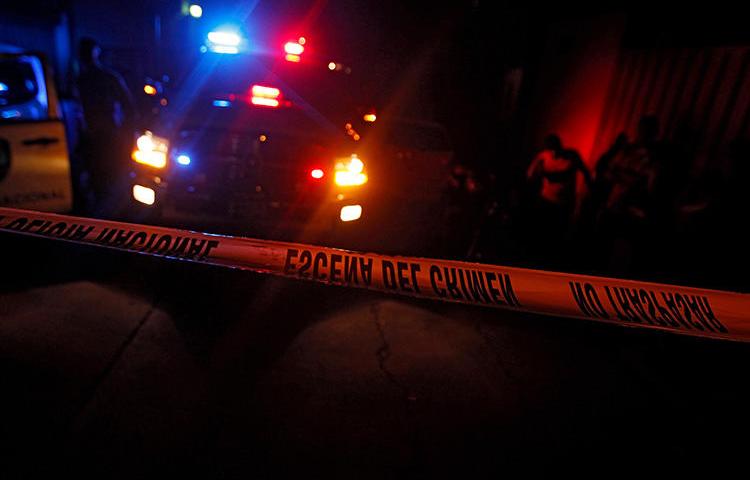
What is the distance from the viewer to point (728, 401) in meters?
3.88

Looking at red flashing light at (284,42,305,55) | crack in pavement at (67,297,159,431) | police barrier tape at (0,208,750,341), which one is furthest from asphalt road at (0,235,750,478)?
red flashing light at (284,42,305,55)

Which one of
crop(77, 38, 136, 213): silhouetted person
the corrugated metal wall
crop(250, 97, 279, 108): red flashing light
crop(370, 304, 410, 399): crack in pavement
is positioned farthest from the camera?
crop(77, 38, 136, 213): silhouetted person

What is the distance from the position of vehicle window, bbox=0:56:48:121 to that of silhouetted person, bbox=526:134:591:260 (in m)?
5.58

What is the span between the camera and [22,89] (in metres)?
5.13

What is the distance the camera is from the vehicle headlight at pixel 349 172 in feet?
15.9

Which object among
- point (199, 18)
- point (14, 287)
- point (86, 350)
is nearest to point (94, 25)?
point (199, 18)

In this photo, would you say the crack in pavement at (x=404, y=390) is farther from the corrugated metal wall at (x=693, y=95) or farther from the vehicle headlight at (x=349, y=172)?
the corrugated metal wall at (x=693, y=95)

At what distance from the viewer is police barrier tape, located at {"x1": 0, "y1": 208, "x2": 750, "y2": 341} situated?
9.14 feet

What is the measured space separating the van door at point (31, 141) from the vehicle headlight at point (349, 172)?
2691 millimetres

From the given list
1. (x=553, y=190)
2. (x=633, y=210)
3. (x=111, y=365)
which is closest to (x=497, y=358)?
(x=111, y=365)

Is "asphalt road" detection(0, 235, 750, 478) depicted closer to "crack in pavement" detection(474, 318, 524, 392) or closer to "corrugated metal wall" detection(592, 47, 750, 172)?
"crack in pavement" detection(474, 318, 524, 392)

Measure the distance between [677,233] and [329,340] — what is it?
3.83 meters

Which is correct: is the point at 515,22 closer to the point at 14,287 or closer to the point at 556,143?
the point at 556,143

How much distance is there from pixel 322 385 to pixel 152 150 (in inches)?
112
